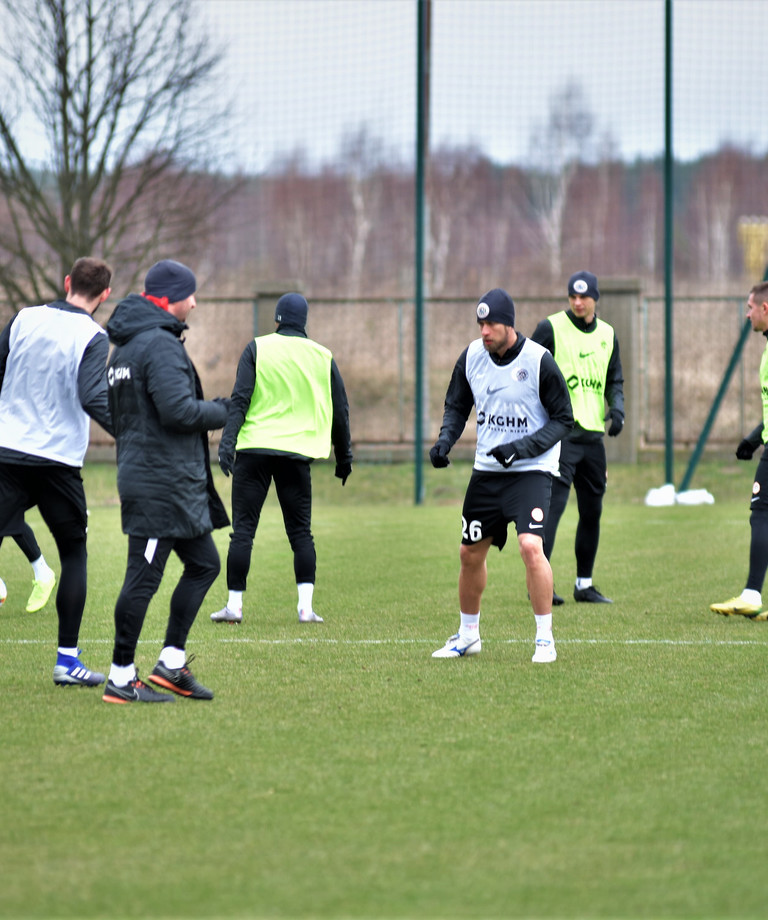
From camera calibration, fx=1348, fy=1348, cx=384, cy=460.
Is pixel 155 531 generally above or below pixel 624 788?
above

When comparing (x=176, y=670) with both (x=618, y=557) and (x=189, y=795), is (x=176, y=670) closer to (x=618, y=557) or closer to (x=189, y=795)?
(x=189, y=795)

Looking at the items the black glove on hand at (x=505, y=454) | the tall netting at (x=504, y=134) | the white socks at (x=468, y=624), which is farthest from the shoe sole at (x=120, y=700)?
the tall netting at (x=504, y=134)

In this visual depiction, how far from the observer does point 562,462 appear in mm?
9398

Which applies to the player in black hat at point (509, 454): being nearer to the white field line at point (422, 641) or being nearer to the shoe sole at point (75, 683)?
the white field line at point (422, 641)

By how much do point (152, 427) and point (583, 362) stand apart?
4.23m

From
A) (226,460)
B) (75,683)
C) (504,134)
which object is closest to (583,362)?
(226,460)

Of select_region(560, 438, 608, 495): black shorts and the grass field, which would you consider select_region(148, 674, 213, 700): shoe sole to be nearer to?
the grass field

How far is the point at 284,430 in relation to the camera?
852 centimetres

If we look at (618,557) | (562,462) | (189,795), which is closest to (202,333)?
(618,557)

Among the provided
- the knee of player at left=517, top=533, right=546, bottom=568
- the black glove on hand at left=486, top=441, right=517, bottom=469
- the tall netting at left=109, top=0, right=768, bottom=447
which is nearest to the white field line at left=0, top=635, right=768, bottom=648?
the knee of player at left=517, top=533, right=546, bottom=568

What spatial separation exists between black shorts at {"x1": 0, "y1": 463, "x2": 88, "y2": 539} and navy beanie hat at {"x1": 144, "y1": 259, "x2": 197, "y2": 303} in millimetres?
1056

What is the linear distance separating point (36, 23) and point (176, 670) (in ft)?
55.3

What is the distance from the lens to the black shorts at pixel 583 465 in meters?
9.43

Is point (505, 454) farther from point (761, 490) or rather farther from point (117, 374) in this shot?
point (761, 490)
